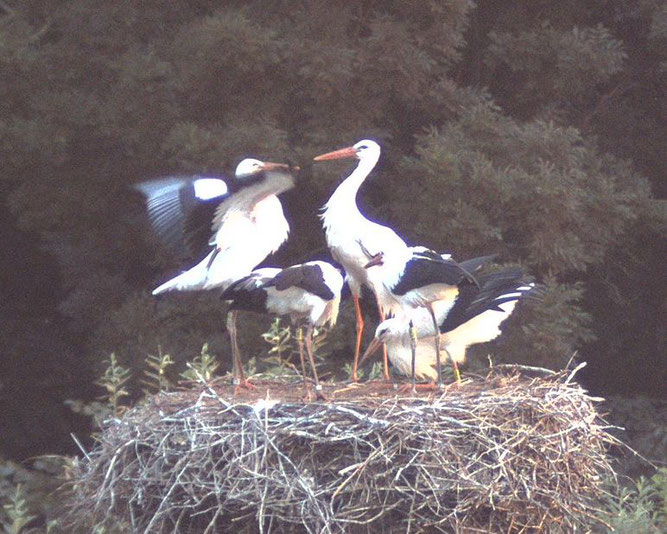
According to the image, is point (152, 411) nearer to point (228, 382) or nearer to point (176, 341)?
point (228, 382)

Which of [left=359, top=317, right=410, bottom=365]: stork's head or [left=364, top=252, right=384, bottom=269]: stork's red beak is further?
[left=359, top=317, right=410, bottom=365]: stork's head

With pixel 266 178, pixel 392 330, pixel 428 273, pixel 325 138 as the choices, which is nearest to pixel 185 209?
pixel 266 178

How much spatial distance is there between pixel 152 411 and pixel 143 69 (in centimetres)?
466

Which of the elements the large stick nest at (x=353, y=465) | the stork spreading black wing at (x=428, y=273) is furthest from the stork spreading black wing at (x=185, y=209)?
the large stick nest at (x=353, y=465)

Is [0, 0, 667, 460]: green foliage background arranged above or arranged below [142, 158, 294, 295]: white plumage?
below

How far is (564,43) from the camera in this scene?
10.6m

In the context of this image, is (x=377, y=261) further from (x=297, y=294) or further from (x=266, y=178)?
(x=266, y=178)

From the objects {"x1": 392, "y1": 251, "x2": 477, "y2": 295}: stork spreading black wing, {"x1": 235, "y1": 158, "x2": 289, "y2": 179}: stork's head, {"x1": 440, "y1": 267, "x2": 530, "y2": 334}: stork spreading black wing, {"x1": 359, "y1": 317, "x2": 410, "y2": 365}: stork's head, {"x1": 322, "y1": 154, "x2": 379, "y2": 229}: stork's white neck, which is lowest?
{"x1": 359, "y1": 317, "x2": 410, "y2": 365}: stork's head

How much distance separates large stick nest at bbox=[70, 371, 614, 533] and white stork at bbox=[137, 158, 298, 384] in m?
1.00

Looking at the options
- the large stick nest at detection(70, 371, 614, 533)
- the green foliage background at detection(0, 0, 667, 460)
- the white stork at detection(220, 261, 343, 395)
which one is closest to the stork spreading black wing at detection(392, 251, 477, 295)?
the white stork at detection(220, 261, 343, 395)

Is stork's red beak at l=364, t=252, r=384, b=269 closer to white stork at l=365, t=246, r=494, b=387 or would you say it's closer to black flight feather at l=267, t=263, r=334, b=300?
white stork at l=365, t=246, r=494, b=387

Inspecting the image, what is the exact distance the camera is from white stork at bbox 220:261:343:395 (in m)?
5.98

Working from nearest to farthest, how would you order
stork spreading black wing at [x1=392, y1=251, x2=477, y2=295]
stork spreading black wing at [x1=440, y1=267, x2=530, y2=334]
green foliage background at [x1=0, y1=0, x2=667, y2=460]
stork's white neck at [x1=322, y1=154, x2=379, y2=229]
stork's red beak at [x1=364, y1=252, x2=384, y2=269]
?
1. stork spreading black wing at [x1=392, y1=251, x2=477, y2=295]
2. stork's red beak at [x1=364, y1=252, x2=384, y2=269]
3. stork spreading black wing at [x1=440, y1=267, x2=530, y2=334]
4. stork's white neck at [x1=322, y1=154, x2=379, y2=229]
5. green foliage background at [x1=0, y1=0, x2=667, y2=460]

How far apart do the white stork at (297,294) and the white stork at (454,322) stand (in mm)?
362
